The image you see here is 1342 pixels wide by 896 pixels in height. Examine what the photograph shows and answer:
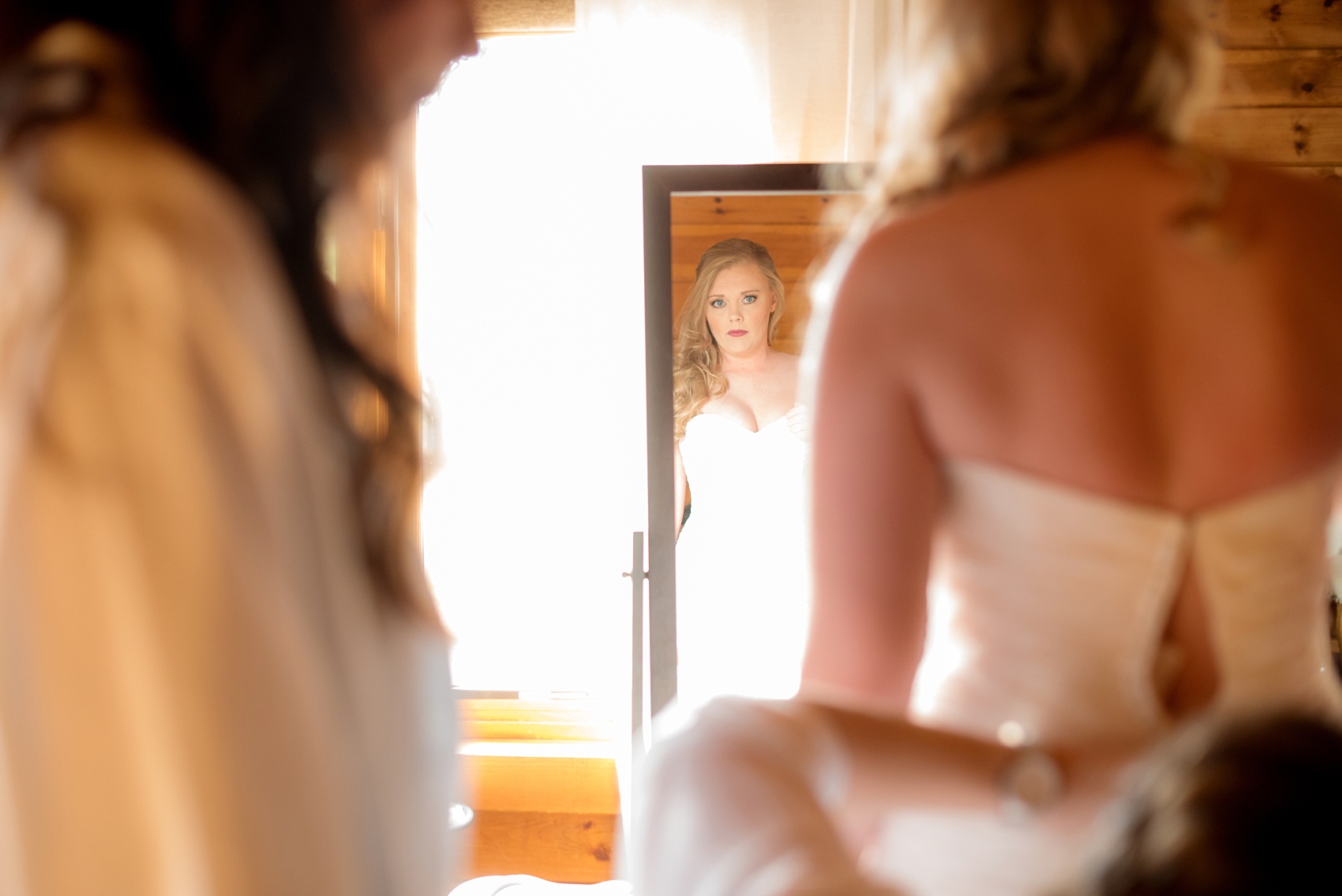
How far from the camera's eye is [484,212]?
A: 9.05ft

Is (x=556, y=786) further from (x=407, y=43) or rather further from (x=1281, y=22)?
(x=1281, y=22)

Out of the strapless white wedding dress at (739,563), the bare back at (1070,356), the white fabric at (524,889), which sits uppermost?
the bare back at (1070,356)

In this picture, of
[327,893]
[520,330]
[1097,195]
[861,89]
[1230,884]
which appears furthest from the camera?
[520,330]

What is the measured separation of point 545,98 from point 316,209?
2.28m

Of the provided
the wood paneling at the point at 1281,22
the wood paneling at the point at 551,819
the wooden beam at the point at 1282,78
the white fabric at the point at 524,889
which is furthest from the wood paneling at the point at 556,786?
the wood paneling at the point at 1281,22

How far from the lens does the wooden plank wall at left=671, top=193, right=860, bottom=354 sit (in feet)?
7.59

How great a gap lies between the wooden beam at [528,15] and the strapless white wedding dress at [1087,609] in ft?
7.41

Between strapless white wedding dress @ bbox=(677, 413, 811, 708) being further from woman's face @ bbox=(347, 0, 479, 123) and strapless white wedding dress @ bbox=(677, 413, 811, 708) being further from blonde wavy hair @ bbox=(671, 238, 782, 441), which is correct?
woman's face @ bbox=(347, 0, 479, 123)

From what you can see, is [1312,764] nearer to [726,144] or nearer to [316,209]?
[316,209]

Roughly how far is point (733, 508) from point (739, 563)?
0.12 metres

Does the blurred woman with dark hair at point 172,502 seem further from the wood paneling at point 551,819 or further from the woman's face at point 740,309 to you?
the wood paneling at point 551,819

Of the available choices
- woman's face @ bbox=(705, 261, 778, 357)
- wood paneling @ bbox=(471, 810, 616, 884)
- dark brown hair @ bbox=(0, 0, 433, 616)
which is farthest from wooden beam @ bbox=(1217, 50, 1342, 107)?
dark brown hair @ bbox=(0, 0, 433, 616)

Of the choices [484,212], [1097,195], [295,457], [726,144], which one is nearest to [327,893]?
[295,457]

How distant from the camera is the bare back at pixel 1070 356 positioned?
0.73 metres
